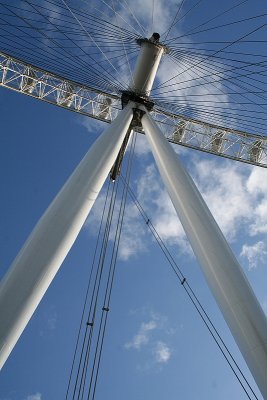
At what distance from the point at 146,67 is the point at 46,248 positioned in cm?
1083

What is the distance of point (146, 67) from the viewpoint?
1523 cm

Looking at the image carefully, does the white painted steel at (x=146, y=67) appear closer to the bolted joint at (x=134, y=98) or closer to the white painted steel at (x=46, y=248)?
the bolted joint at (x=134, y=98)

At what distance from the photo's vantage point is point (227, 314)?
632 centimetres

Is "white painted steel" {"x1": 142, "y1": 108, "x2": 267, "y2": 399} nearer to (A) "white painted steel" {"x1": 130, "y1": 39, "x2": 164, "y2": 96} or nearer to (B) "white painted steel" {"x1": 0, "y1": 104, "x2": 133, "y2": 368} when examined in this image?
(B) "white painted steel" {"x1": 0, "y1": 104, "x2": 133, "y2": 368}

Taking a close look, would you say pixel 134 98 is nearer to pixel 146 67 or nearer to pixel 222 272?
pixel 146 67

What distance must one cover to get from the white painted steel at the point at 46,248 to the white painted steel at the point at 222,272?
147cm

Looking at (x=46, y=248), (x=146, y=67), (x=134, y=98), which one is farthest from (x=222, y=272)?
(x=146, y=67)

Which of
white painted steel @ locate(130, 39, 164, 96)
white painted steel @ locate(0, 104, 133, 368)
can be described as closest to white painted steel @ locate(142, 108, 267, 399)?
white painted steel @ locate(0, 104, 133, 368)

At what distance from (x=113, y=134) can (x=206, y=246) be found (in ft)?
11.7

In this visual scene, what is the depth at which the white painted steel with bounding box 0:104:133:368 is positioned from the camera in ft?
16.9

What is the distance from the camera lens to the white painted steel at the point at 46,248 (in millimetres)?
5164

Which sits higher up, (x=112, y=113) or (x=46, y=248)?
(x=112, y=113)

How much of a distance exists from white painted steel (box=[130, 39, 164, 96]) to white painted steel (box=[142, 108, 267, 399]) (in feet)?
21.1

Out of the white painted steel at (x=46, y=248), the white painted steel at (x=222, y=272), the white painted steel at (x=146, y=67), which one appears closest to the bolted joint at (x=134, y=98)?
the white painted steel at (x=146, y=67)
